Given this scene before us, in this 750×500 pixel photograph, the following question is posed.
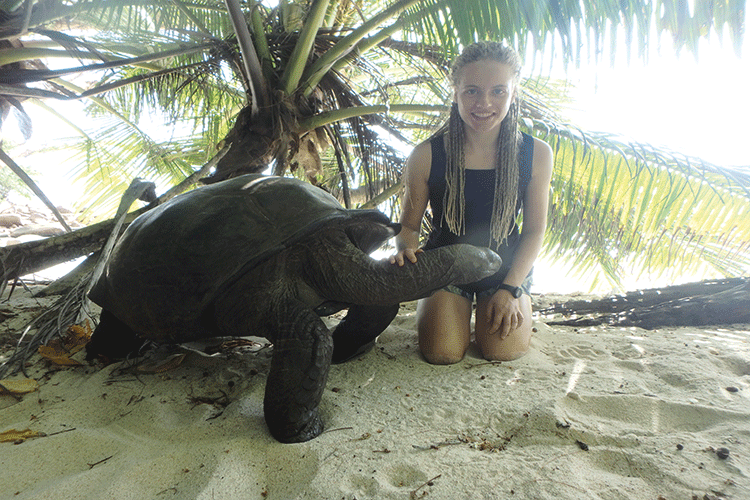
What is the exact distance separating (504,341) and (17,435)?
2.33 m

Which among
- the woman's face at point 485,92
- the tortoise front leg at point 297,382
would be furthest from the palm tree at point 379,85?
the tortoise front leg at point 297,382

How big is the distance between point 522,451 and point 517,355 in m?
1.00

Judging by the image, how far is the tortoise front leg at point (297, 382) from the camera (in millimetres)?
1675

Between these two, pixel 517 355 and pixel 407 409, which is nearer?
pixel 407 409

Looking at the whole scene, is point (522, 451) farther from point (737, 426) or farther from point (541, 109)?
point (541, 109)

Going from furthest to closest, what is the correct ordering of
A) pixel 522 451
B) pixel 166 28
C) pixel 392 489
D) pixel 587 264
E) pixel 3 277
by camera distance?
1. pixel 587 264
2. pixel 166 28
3. pixel 3 277
4. pixel 522 451
5. pixel 392 489

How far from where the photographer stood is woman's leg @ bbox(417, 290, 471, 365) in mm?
2510

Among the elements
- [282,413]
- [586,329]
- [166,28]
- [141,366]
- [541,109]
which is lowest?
[586,329]

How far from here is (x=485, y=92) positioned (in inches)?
93.0

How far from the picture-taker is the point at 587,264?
14.2 ft

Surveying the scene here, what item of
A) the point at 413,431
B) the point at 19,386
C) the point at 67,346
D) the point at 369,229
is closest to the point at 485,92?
the point at 369,229

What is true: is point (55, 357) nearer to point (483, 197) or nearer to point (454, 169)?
point (454, 169)

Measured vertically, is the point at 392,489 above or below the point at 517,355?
above

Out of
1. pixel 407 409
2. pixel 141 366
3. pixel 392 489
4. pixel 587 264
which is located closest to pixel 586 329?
pixel 587 264
